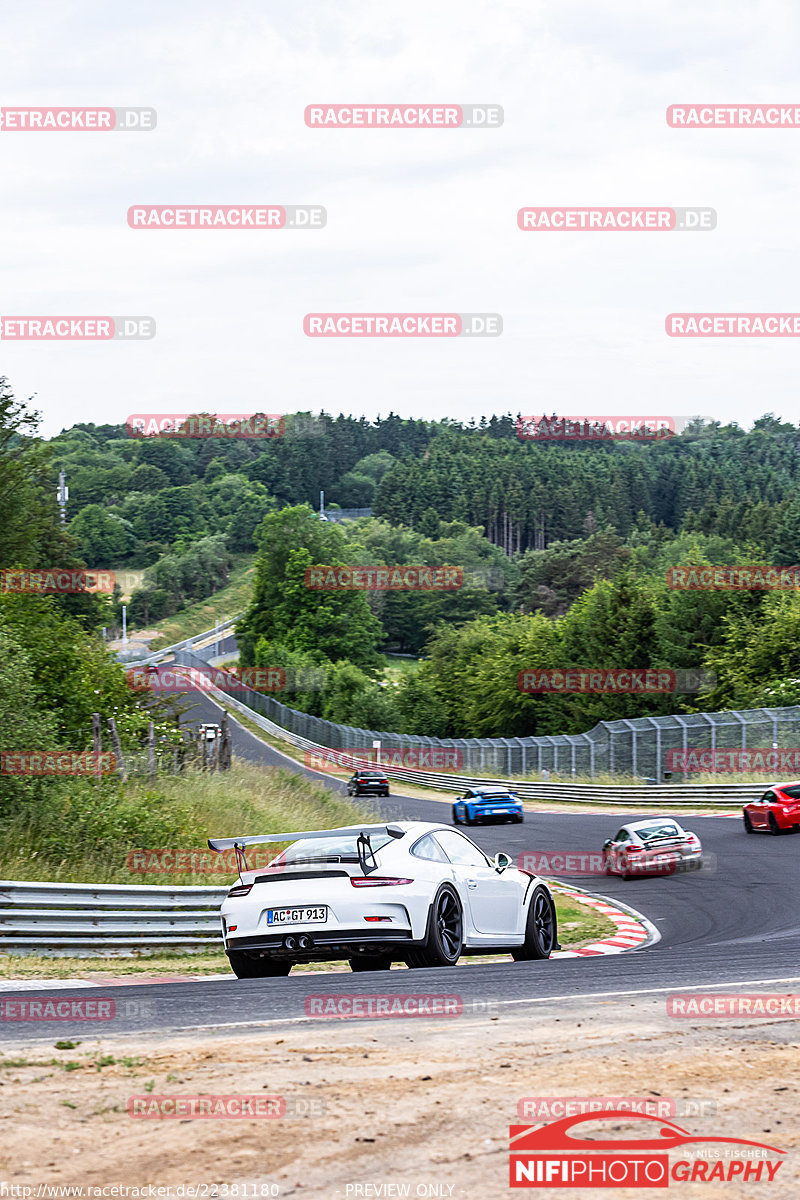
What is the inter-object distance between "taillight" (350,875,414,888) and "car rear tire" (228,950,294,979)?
0.99m

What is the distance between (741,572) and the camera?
6725cm

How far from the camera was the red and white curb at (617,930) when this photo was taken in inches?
572

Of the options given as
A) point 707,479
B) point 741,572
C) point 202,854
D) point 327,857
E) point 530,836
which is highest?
point 707,479

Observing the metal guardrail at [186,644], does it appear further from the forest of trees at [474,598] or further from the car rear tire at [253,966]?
the car rear tire at [253,966]


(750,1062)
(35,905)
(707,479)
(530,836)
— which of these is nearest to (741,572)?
(530,836)

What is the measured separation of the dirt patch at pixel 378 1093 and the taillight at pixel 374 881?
6.95 feet

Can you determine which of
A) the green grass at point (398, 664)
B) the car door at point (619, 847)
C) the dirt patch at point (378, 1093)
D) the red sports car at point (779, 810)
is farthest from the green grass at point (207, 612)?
the dirt patch at point (378, 1093)

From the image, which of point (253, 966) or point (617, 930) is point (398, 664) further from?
point (253, 966)

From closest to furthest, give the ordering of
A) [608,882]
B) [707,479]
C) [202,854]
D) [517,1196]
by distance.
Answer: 1. [517,1196]
2. [202,854]
3. [608,882]
4. [707,479]

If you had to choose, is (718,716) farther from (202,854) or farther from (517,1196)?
(517,1196)

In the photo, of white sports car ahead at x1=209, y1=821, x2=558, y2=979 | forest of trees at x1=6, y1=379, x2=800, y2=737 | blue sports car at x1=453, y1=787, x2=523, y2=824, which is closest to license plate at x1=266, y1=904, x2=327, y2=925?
white sports car ahead at x1=209, y1=821, x2=558, y2=979

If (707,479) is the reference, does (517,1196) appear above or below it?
below

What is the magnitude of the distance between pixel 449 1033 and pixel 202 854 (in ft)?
33.4

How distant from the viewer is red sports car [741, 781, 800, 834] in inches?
1116
